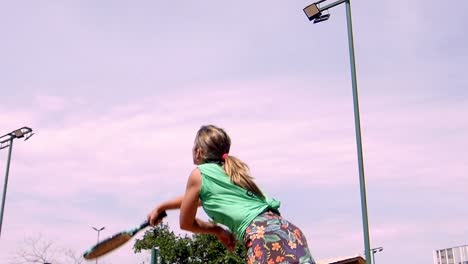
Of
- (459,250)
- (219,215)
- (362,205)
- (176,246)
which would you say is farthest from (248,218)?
(459,250)

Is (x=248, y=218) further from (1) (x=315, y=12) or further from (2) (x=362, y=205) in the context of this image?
(1) (x=315, y=12)

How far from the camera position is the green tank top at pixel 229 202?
350 centimetres

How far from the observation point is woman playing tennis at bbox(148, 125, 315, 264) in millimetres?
3373

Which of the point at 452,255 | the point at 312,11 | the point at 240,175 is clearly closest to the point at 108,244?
the point at 240,175

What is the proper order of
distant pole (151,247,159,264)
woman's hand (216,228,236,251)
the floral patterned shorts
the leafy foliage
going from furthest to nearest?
1. the leafy foliage
2. distant pole (151,247,159,264)
3. woman's hand (216,228,236,251)
4. the floral patterned shorts

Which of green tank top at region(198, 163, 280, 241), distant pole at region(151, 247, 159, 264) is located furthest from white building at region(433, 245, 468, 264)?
green tank top at region(198, 163, 280, 241)

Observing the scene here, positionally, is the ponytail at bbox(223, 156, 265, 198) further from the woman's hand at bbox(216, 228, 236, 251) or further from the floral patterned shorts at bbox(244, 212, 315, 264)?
the woman's hand at bbox(216, 228, 236, 251)

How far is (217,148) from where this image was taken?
3711 millimetres

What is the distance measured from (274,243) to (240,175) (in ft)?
1.39

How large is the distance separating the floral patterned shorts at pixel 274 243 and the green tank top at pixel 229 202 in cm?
5

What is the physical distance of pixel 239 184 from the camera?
3545mm

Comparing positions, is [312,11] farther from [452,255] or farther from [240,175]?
[452,255]

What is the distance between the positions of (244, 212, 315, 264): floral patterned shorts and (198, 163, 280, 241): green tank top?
Answer: 2.2 inches

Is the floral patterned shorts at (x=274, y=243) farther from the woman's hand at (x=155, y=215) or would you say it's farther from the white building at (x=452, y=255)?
the white building at (x=452, y=255)
